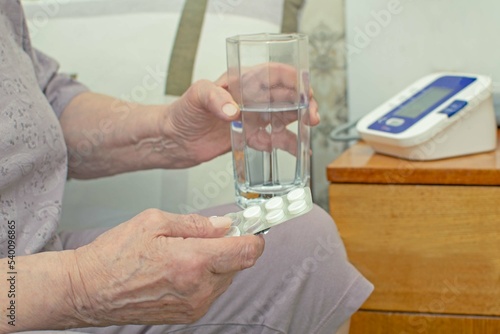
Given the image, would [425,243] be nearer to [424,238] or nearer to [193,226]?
[424,238]

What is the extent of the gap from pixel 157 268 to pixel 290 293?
245mm

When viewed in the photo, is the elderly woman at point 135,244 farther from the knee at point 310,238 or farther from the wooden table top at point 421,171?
the wooden table top at point 421,171

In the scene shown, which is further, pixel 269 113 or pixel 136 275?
pixel 269 113

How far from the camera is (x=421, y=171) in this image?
3.90 ft

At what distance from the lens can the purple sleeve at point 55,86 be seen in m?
1.20

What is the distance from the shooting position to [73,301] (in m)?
0.79

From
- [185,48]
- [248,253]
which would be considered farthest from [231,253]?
[185,48]

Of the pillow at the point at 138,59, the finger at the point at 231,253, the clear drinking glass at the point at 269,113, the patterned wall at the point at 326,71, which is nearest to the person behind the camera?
the finger at the point at 231,253

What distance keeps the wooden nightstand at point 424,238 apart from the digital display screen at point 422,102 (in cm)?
11

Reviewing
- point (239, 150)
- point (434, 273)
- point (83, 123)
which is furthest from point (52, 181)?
point (434, 273)

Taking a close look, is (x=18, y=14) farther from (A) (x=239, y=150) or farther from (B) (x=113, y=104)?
(A) (x=239, y=150)

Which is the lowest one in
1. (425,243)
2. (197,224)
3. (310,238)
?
(425,243)

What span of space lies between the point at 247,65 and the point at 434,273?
1.72ft

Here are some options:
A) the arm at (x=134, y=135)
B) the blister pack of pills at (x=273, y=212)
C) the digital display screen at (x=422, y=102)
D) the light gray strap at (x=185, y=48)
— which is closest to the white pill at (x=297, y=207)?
the blister pack of pills at (x=273, y=212)
